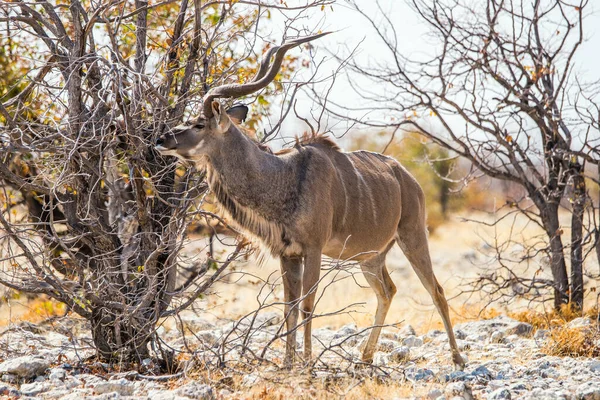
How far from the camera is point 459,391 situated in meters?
4.99

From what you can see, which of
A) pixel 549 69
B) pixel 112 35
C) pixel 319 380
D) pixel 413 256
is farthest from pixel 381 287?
pixel 112 35

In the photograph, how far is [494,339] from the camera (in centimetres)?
714

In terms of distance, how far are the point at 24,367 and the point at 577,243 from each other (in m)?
5.40

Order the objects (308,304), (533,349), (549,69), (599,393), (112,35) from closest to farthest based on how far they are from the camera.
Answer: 1. (599,393)
2. (112,35)
3. (308,304)
4. (533,349)
5. (549,69)

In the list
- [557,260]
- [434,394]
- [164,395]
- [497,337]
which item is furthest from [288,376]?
[557,260]

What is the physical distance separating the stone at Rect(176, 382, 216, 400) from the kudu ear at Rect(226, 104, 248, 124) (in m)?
2.24

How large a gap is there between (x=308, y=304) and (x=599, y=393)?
2095 millimetres

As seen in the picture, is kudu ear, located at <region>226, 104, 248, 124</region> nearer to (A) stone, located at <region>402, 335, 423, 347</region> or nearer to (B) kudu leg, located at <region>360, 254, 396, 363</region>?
(B) kudu leg, located at <region>360, 254, 396, 363</region>

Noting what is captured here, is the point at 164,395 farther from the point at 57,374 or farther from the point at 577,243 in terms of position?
the point at 577,243

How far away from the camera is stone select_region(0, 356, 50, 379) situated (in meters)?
5.22

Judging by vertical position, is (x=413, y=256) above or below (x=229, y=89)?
below

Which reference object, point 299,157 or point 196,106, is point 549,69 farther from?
point 196,106

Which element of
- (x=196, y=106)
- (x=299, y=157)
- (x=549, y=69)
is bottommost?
(x=299, y=157)

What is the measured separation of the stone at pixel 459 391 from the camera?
4.98 metres
